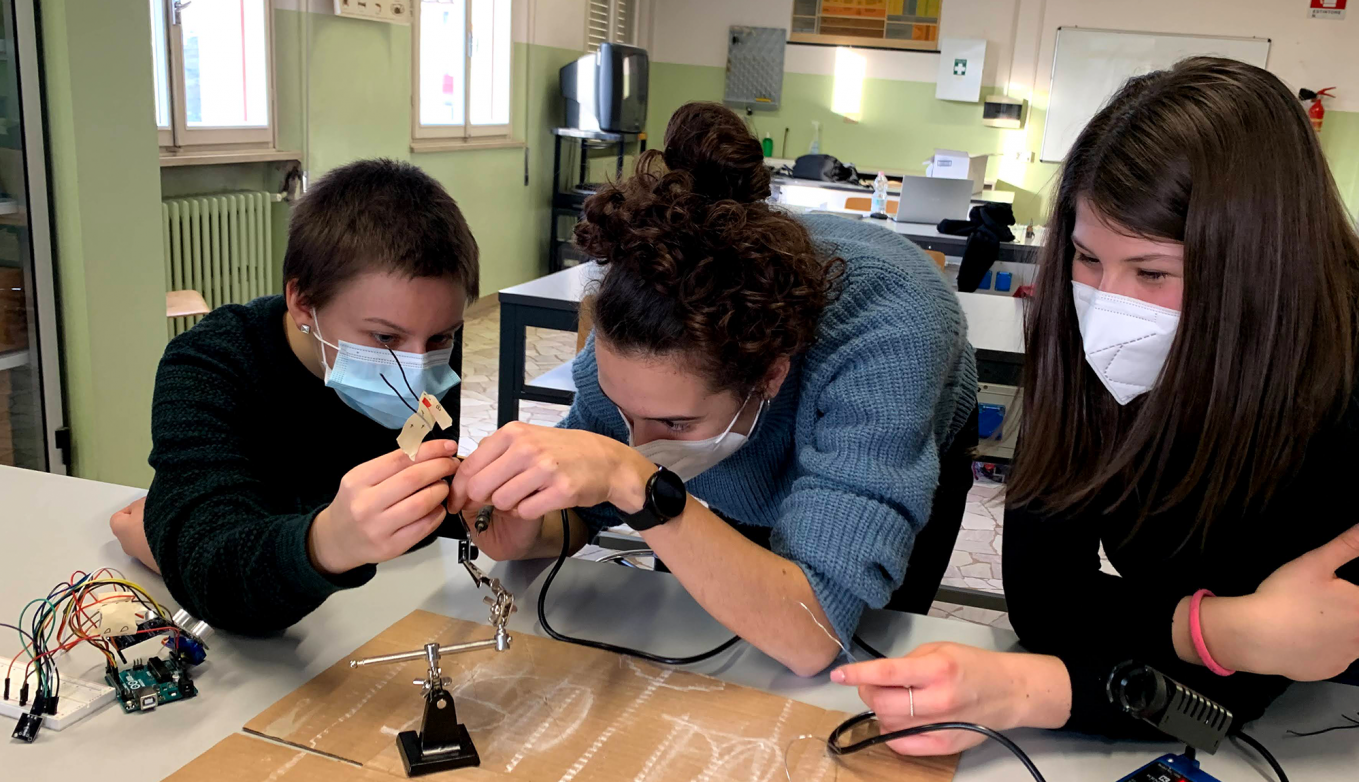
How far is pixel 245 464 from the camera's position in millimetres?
1084

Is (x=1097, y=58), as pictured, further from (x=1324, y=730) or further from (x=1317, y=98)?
(x=1324, y=730)

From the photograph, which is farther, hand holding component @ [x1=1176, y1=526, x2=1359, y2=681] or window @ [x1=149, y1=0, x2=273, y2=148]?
window @ [x1=149, y1=0, x2=273, y2=148]

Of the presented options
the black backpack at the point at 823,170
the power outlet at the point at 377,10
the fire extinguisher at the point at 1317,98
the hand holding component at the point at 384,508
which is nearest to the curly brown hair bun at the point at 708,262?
the hand holding component at the point at 384,508

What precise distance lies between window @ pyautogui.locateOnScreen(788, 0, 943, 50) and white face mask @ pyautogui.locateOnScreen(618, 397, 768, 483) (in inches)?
264

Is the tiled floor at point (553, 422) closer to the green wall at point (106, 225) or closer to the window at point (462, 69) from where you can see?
the green wall at point (106, 225)

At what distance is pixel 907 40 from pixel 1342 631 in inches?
276

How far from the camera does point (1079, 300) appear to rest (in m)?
1.05

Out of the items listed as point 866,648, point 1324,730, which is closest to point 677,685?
point 866,648

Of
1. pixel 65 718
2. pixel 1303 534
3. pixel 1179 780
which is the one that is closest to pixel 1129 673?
pixel 1179 780

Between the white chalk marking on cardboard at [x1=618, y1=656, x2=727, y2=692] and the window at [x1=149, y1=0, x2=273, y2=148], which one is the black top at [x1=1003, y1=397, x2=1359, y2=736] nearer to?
the white chalk marking on cardboard at [x1=618, y1=656, x2=727, y2=692]

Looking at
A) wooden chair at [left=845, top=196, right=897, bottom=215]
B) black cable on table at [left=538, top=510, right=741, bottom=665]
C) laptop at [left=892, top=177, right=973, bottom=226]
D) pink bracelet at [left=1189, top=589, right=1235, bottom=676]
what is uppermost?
laptop at [left=892, top=177, right=973, bottom=226]

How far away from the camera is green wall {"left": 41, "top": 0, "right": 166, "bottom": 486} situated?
2.28 meters

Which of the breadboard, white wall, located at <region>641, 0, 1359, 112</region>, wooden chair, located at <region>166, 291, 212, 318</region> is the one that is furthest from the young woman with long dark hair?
white wall, located at <region>641, 0, 1359, 112</region>

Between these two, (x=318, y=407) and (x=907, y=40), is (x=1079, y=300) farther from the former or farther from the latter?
(x=907, y=40)
